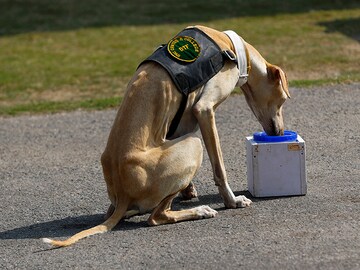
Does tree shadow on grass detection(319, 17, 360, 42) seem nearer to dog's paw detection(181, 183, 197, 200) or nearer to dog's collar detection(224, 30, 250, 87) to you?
dog's collar detection(224, 30, 250, 87)

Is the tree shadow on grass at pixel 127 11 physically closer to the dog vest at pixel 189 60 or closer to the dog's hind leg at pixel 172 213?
the dog vest at pixel 189 60

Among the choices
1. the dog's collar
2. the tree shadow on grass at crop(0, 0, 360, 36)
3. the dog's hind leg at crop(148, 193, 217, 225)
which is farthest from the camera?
the tree shadow on grass at crop(0, 0, 360, 36)

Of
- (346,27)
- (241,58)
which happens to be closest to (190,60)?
(241,58)

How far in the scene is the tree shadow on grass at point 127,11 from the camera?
17.1m

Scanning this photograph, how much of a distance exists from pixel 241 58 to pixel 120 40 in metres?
8.30

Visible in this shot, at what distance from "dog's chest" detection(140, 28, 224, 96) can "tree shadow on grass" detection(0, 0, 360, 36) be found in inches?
377

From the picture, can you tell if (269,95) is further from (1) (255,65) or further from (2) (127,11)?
(2) (127,11)

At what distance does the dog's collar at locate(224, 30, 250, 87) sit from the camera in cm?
743

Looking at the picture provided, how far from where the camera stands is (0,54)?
Answer: 15016mm

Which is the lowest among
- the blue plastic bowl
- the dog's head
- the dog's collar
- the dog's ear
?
the blue plastic bowl

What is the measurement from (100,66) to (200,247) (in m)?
7.64

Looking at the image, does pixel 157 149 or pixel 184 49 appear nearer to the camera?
pixel 157 149

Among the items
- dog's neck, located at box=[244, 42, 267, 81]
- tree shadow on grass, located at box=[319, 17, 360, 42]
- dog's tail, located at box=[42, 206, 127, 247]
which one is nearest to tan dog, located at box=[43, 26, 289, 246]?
dog's tail, located at box=[42, 206, 127, 247]

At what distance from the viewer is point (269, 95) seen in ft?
25.3
